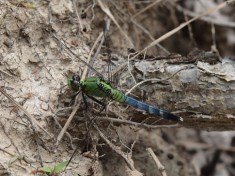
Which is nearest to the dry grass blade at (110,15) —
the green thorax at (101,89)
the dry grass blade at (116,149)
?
the green thorax at (101,89)

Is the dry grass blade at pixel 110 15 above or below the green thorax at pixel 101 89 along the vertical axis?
above

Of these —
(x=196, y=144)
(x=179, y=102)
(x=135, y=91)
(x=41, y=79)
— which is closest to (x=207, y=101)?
(x=179, y=102)

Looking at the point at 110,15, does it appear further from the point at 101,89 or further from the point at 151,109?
the point at 151,109

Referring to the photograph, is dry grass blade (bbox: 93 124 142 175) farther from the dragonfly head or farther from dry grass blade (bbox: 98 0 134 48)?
dry grass blade (bbox: 98 0 134 48)

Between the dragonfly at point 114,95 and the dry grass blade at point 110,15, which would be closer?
the dragonfly at point 114,95

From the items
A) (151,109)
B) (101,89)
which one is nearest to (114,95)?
(101,89)

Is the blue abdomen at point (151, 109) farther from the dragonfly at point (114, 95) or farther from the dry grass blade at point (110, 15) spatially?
the dry grass blade at point (110, 15)
